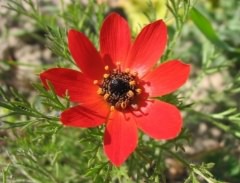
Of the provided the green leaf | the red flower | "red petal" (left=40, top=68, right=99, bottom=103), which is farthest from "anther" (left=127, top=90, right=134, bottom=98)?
the green leaf

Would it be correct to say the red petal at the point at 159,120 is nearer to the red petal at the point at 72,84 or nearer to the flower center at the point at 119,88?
the flower center at the point at 119,88

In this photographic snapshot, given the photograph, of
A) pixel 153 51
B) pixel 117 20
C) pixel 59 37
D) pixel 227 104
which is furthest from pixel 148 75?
pixel 227 104

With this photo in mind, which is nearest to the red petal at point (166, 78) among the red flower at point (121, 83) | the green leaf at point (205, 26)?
→ the red flower at point (121, 83)

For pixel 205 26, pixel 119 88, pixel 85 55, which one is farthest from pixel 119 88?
pixel 205 26

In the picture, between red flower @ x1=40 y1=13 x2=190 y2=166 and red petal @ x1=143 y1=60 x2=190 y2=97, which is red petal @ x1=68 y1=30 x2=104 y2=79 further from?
red petal @ x1=143 y1=60 x2=190 y2=97

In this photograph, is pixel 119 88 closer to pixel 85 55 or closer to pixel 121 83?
pixel 121 83

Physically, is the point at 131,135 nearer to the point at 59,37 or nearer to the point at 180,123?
the point at 180,123

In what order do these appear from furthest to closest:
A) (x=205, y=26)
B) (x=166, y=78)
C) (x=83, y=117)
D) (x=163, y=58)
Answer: (x=205, y=26)
(x=163, y=58)
(x=166, y=78)
(x=83, y=117)
